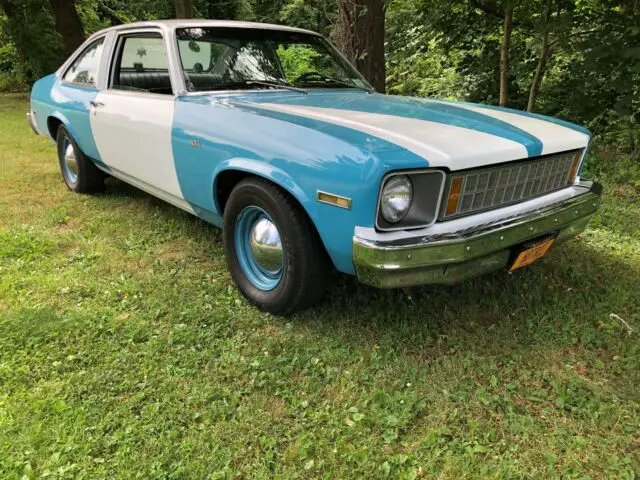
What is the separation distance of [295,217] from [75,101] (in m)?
2.94

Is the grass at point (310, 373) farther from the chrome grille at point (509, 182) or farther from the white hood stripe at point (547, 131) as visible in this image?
the white hood stripe at point (547, 131)

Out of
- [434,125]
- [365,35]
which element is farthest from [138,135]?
[365,35]

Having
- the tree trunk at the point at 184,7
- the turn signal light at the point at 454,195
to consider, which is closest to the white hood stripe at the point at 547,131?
the turn signal light at the point at 454,195

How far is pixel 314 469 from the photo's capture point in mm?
1847

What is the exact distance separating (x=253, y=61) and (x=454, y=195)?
1.83 metres

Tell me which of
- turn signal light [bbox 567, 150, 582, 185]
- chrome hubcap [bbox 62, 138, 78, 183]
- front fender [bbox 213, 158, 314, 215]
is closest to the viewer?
front fender [bbox 213, 158, 314, 215]

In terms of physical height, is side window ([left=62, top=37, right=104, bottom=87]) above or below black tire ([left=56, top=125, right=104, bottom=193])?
above

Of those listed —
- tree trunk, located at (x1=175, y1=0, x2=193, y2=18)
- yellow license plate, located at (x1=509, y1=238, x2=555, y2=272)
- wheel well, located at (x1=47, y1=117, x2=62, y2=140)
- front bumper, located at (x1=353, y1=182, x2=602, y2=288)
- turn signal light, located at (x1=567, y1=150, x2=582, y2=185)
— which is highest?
tree trunk, located at (x1=175, y1=0, x2=193, y2=18)

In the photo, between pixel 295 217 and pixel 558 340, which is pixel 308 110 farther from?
pixel 558 340

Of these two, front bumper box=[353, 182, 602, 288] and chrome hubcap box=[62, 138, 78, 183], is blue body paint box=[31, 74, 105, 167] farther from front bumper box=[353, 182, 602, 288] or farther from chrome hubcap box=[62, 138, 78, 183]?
front bumper box=[353, 182, 602, 288]

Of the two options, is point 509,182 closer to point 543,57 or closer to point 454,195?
point 454,195

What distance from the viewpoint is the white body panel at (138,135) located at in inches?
125

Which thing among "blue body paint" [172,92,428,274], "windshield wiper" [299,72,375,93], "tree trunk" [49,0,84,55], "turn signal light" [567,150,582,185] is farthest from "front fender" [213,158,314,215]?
"tree trunk" [49,0,84,55]

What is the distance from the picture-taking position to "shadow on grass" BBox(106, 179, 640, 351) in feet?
8.65
